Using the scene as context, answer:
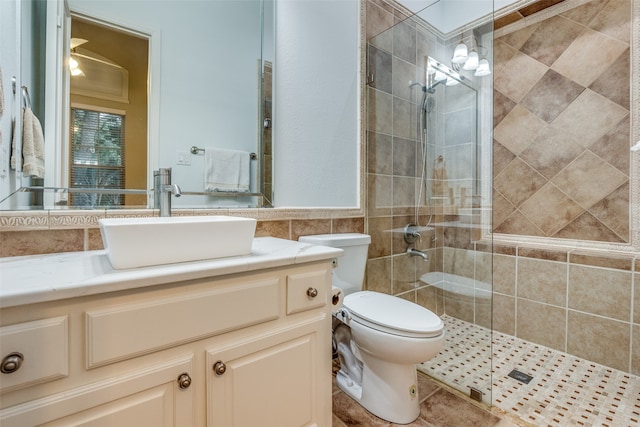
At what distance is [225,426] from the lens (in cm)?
84

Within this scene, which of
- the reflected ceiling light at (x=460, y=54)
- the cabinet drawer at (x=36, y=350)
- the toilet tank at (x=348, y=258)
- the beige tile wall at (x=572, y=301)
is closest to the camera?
the cabinet drawer at (x=36, y=350)

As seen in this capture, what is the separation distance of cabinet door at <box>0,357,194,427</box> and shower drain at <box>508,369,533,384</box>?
1.72 metres

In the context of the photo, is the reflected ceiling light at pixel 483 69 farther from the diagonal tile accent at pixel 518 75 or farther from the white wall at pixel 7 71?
the white wall at pixel 7 71

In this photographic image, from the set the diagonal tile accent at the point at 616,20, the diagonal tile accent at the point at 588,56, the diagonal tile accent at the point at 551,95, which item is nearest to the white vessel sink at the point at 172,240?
the diagonal tile accent at the point at 551,95

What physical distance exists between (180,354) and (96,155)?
86cm

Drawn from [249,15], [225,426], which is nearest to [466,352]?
[225,426]

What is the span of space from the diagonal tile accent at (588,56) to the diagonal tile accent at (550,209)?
28.6 inches

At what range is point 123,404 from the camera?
0.70 metres

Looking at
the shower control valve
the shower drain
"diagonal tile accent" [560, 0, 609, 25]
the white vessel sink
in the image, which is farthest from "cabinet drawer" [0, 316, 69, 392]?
"diagonal tile accent" [560, 0, 609, 25]

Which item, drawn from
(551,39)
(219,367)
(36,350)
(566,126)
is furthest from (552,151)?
(36,350)

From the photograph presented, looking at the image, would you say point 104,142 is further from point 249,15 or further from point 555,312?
point 555,312

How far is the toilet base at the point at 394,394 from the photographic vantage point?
1340mm

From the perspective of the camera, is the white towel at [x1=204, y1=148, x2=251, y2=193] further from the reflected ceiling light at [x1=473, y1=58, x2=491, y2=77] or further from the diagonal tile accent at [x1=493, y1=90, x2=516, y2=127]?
the diagonal tile accent at [x1=493, y1=90, x2=516, y2=127]

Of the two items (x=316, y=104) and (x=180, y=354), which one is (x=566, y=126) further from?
(x=180, y=354)
